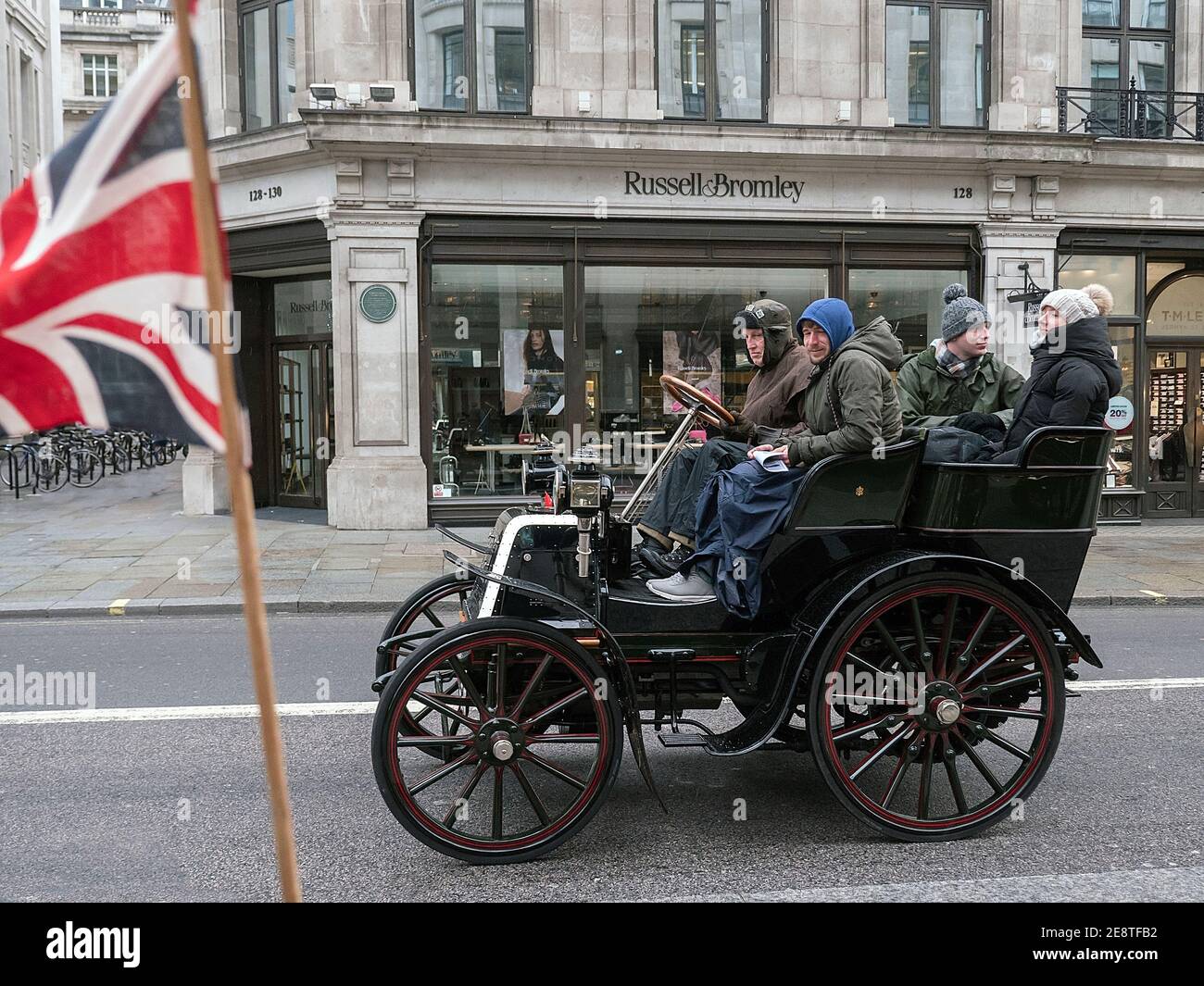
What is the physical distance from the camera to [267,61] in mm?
15172

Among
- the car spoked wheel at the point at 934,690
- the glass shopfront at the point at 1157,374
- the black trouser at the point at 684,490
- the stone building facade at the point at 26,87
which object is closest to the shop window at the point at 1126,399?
the glass shopfront at the point at 1157,374

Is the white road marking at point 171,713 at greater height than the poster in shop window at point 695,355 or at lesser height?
lesser

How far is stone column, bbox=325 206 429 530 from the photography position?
45.8 ft

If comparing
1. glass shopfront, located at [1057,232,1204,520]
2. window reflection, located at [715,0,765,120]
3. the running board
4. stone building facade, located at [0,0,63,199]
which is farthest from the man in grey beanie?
A: stone building facade, located at [0,0,63,199]

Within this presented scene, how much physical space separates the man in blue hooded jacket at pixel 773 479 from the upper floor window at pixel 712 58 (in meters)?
11.1

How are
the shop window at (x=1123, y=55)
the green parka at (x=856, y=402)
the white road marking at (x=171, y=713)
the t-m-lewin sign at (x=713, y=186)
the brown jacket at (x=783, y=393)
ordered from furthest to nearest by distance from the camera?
the shop window at (x=1123, y=55), the t-m-lewin sign at (x=713, y=186), the white road marking at (x=171, y=713), the brown jacket at (x=783, y=393), the green parka at (x=856, y=402)

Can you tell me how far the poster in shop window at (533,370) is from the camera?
1474cm

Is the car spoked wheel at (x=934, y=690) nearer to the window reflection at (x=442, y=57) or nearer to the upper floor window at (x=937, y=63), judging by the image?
the window reflection at (x=442, y=57)

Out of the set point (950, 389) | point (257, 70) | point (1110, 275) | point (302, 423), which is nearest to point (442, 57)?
point (257, 70)

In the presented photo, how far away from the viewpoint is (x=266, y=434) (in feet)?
54.1

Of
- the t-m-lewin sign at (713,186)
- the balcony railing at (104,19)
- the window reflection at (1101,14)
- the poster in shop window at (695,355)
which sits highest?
the balcony railing at (104,19)

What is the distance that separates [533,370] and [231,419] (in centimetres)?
1279

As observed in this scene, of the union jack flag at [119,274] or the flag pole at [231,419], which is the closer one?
the flag pole at [231,419]

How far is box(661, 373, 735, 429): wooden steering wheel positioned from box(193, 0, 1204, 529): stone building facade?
9.14 metres
